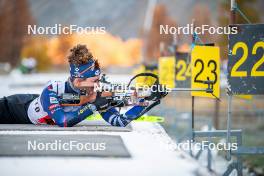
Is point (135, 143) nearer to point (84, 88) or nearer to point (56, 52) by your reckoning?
point (84, 88)

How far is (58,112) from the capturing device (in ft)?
26.1

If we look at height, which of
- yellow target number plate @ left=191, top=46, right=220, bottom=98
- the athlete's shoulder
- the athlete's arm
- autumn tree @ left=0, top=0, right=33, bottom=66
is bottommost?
the athlete's arm

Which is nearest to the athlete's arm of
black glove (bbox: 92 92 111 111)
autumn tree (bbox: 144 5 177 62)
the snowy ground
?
black glove (bbox: 92 92 111 111)

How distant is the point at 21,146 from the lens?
241 inches

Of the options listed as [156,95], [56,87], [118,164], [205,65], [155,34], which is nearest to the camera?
[118,164]

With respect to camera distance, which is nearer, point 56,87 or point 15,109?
point 56,87

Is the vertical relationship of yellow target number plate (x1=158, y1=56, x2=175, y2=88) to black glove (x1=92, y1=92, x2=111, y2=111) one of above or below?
above

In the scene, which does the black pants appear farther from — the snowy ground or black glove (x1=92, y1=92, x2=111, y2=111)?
the snowy ground

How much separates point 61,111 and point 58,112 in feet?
0.12

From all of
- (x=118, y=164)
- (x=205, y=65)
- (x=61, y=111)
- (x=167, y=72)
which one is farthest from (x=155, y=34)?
(x=118, y=164)

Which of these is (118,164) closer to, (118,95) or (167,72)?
(118,95)

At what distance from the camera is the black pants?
8.55m

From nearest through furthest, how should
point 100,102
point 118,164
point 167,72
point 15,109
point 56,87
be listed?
→ point 118,164 < point 100,102 < point 56,87 < point 15,109 < point 167,72

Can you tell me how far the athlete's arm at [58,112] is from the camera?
7879 millimetres
